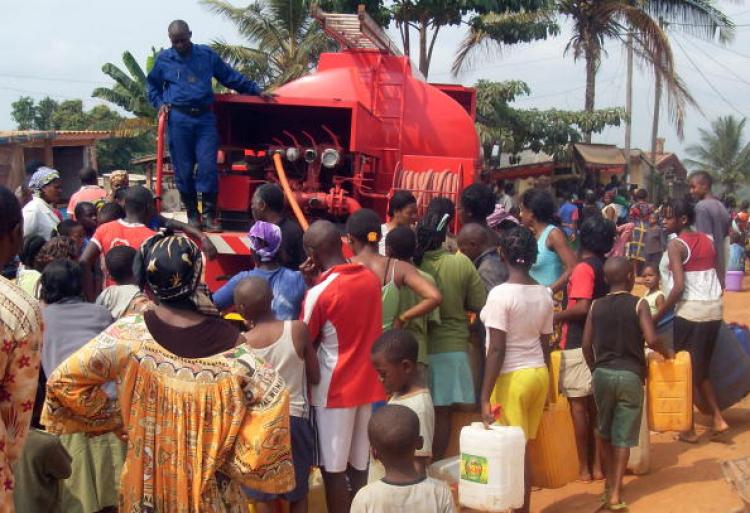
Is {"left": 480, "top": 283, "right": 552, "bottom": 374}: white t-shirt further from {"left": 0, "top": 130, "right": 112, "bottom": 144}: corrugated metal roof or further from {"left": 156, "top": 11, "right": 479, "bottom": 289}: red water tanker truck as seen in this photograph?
{"left": 0, "top": 130, "right": 112, "bottom": 144}: corrugated metal roof

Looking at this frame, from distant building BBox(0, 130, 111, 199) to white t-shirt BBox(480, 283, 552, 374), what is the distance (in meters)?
12.4

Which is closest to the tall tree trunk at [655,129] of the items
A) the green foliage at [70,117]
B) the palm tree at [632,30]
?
the palm tree at [632,30]

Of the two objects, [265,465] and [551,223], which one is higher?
[551,223]

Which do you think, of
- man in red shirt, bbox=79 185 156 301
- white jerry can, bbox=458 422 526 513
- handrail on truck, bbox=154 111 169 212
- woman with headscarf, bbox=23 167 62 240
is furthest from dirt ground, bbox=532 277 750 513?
woman with headscarf, bbox=23 167 62 240

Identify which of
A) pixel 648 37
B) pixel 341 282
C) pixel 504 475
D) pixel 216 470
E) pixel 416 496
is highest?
pixel 648 37

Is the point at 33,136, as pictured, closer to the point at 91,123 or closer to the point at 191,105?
the point at 191,105

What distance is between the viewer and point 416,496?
3303 mm

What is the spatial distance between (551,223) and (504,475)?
7.24 ft

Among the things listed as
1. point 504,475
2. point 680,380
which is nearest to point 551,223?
point 680,380

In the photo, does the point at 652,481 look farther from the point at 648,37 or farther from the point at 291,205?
the point at 648,37

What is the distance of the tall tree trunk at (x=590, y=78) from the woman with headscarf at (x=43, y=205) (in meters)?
18.9

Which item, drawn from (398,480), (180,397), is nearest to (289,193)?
(398,480)

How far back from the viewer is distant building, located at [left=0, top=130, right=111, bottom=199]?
→ 1872 cm

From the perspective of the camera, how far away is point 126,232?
586 cm
